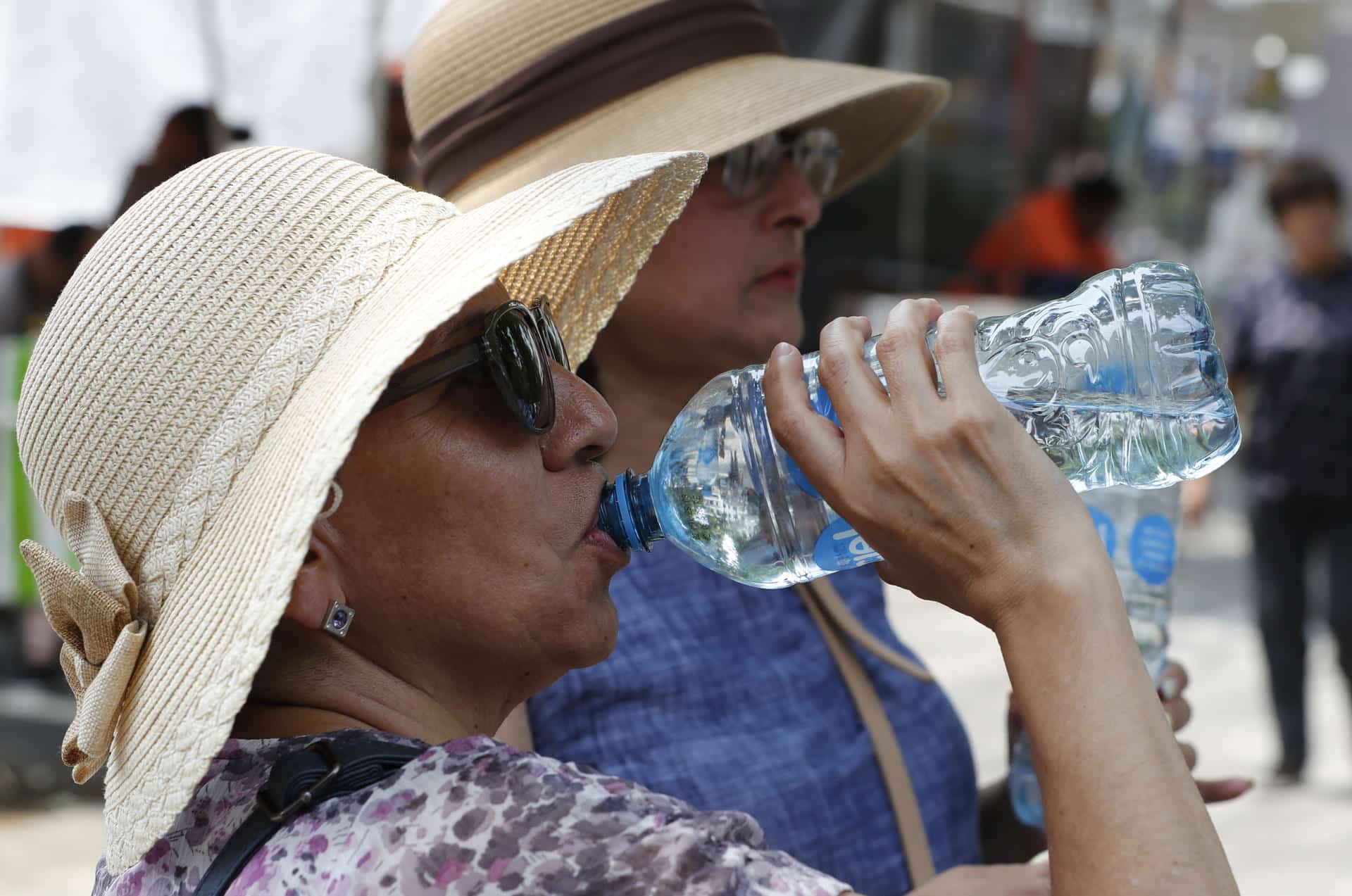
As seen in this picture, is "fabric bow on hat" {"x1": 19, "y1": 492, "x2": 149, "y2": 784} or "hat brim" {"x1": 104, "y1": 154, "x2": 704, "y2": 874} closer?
"hat brim" {"x1": 104, "y1": 154, "x2": 704, "y2": 874}

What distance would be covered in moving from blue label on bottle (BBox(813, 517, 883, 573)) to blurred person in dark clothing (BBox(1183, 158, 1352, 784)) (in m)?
4.50

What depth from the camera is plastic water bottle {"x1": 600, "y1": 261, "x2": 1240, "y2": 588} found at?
58.8 inches

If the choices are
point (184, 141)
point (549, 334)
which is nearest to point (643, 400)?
point (549, 334)

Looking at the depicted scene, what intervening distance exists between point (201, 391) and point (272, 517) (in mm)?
157

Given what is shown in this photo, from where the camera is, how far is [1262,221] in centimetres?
1262

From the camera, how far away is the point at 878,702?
1990 millimetres

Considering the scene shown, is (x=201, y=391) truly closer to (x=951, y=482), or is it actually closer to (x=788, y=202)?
(x=951, y=482)

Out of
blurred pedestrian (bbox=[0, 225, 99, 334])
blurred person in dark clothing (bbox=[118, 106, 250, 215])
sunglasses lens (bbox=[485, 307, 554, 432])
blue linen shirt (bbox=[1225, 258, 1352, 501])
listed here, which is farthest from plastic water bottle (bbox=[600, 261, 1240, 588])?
blue linen shirt (bbox=[1225, 258, 1352, 501])

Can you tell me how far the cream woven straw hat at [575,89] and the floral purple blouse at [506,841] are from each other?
3.53 feet

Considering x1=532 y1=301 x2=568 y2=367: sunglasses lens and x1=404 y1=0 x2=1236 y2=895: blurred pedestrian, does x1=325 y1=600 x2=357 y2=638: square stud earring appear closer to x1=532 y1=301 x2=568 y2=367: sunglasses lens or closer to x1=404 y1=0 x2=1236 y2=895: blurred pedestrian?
x1=532 y1=301 x2=568 y2=367: sunglasses lens

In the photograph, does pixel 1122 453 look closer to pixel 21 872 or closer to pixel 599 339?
pixel 599 339

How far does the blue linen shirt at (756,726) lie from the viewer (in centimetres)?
176

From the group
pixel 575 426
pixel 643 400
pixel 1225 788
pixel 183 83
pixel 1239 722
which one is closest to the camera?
pixel 575 426

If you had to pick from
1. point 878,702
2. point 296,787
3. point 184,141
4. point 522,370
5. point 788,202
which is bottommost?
point 184,141
